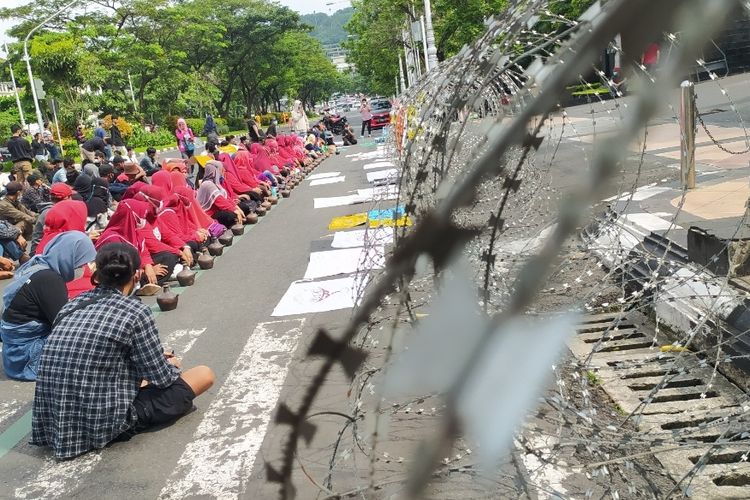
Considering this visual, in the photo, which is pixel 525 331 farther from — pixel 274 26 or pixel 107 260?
pixel 274 26

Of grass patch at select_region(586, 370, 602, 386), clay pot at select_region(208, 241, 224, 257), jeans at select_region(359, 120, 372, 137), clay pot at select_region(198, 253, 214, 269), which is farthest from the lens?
jeans at select_region(359, 120, 372, 137)

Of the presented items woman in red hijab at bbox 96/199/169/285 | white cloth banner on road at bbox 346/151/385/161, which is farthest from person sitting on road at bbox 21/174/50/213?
white cloth banner on road at bbox 346/151/385/161

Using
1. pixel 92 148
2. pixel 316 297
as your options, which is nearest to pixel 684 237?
pixel 316 297

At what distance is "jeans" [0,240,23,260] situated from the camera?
32.9ft

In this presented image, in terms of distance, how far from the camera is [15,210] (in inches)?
416

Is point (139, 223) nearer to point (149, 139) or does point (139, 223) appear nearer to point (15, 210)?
point (15, 210)

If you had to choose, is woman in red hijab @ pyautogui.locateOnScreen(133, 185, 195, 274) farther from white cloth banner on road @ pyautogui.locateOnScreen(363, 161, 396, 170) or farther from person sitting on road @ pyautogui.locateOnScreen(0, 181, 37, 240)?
white cloth banner on road @ pyautogui.locateOnScreen(363, 161, 396, 170)

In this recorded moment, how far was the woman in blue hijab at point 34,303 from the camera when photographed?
491 cm

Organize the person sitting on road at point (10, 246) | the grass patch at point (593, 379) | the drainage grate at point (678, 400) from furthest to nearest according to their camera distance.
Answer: the person sitting on road at point (10, 246)
the grass patch at point (593, 379)
the drainage grate at point (678, 400)

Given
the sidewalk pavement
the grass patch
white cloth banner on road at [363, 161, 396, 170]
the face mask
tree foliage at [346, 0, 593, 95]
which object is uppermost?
tree foliage at [346, 0, 593, 95]

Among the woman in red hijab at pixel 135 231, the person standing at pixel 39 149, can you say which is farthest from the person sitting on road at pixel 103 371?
the person standing at pixel 39 149

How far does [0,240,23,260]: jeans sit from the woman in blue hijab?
17.6 feet

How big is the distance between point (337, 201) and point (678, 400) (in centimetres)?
884

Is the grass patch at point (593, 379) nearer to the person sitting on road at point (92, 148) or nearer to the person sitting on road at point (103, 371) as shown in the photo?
the person sitting on road at point (103, 371)
